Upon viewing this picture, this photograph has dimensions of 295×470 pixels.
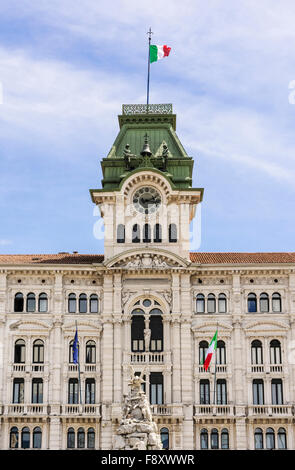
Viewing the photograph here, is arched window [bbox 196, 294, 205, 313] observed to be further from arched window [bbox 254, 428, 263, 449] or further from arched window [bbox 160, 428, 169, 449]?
arched window [bbox 254, 428, 263, 449]

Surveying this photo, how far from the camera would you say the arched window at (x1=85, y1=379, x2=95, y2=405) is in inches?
2552

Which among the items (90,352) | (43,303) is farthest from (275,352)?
(43,303)

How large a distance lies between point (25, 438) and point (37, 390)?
343 centimetres

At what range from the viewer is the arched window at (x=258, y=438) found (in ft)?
208

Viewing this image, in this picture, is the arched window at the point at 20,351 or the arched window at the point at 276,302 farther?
A: the arched window at the point at 276,302

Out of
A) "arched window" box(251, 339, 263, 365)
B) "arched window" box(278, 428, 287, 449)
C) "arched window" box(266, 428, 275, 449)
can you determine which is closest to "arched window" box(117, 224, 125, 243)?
"arched window" box(251, 339, 263, 365)

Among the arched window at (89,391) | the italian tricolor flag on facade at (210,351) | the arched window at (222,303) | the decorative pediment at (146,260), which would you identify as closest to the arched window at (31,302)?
the decorative pediment at (146,260)

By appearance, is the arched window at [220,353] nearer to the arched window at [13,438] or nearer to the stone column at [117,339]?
the stone column at [117,339]

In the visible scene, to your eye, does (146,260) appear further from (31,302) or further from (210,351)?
(31,302)

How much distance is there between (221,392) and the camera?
2562 inches

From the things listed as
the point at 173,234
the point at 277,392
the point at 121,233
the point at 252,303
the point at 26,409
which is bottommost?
the point at 26,409

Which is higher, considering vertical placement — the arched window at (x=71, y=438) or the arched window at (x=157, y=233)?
the arched window at (x=157, y=233)

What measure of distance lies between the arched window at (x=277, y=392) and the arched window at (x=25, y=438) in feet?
56.3

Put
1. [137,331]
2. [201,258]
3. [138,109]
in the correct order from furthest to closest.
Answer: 1. [138,109]
2. [201,258]
3. [137,331]
